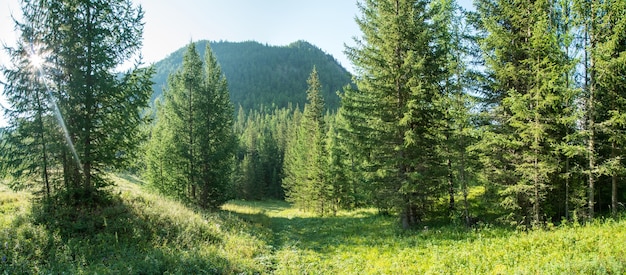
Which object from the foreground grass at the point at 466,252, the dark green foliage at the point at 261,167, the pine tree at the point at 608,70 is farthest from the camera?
the dark green foliage at the point at 261,167

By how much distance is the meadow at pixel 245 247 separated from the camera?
848 centimetres

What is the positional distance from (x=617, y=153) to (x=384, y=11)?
11772 mm

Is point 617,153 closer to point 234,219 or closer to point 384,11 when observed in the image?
point 384,11

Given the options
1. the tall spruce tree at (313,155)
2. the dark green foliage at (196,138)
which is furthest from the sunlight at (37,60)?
the tall spruce tree at (313,155)

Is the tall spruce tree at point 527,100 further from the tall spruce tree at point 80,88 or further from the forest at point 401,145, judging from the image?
the tall spruce tree at point 80,88

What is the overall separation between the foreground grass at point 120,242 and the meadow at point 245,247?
0.03m

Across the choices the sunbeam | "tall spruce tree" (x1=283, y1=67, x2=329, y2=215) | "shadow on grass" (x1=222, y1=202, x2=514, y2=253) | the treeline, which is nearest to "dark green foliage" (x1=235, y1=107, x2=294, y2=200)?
"tall spruce tree" (x1=283, y1=67, x2=329, y2=215)

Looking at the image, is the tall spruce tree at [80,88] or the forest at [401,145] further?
the tall spruce tree at [80,88]

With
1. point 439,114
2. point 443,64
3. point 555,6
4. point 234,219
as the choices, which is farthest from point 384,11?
point 234,219

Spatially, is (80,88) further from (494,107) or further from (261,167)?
(261,167)

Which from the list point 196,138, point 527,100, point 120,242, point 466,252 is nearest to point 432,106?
point 527,100

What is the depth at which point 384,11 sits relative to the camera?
15.0 meters

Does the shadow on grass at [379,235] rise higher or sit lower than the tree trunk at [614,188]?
lower

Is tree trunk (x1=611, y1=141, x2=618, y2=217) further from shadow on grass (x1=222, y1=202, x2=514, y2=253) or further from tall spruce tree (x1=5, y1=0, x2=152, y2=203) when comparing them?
tall spruce tree (x1=5, y1=0, x2=152, y2=203)
